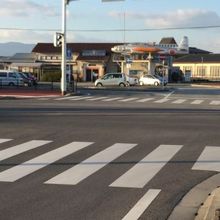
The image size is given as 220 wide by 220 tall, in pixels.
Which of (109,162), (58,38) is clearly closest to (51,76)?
(58,38)

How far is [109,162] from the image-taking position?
11109 mm

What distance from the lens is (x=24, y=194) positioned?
27.0 ft

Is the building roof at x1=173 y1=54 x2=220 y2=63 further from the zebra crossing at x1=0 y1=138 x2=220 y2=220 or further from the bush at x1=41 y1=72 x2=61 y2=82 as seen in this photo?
the zebra crossing at x1=0 y1=138 x2=220 y2=220

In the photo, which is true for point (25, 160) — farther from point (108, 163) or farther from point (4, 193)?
point (4, 193)

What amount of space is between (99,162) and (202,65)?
374 feet

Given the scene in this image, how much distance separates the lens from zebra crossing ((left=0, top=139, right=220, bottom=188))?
9.35m

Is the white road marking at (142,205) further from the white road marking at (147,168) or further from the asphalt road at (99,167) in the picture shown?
the white road marking at (147,168)

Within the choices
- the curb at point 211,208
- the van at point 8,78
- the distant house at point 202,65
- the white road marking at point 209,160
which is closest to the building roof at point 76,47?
the distant house at point 202,65

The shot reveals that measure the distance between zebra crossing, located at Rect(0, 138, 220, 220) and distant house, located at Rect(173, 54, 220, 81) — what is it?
109 m

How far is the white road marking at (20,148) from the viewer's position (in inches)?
462

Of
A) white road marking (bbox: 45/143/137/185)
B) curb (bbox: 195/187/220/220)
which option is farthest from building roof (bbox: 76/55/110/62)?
curb (bbox: 195/187/220/220)

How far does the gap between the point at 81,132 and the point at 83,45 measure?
275 feet

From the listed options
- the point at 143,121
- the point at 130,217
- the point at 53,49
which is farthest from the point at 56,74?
the point at 130,217

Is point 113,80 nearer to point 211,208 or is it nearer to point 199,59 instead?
point 211,208
